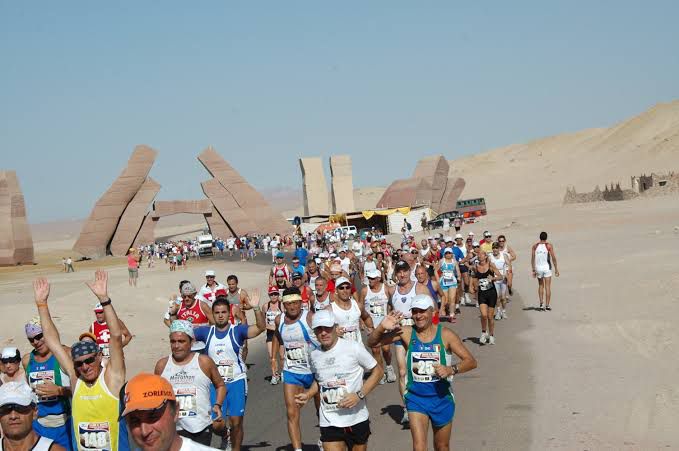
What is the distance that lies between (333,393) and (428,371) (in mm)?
770

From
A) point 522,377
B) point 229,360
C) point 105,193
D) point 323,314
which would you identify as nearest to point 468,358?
point 323,314

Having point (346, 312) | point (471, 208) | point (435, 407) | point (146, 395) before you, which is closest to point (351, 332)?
point (346, 312)

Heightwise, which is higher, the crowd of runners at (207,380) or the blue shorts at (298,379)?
the crowd of runners at (207,380)

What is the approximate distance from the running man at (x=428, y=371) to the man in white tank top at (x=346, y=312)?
278 centimetres

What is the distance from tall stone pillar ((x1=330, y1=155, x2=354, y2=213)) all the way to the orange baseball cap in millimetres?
67409

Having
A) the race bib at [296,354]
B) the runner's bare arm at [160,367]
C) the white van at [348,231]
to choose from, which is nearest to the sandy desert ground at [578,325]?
the race bib at [296,354]

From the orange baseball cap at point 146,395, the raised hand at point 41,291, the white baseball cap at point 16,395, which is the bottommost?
the white baseball cap at point 16,395

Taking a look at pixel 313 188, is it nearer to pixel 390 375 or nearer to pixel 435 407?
pixel 390 375

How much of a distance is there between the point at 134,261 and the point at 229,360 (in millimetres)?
26022

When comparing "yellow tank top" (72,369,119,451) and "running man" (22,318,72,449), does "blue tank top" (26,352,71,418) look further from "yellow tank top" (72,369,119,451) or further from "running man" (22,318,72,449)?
"yellow tank top" (72,369,119,451)

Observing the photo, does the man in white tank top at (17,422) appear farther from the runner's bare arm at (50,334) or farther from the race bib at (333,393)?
the race bib at (333,393)

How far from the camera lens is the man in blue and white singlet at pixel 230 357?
28.2ft

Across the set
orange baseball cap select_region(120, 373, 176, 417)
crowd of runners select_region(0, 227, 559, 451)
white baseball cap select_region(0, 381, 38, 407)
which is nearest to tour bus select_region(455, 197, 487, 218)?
crowd of runners select_region(0, 227, 559, 451)

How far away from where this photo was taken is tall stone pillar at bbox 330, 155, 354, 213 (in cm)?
7125
